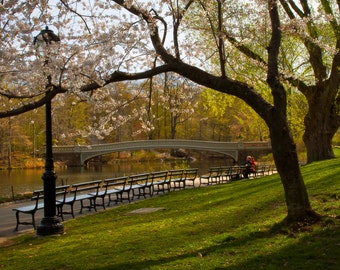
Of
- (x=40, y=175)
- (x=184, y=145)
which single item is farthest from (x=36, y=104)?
(x=184, y=145)

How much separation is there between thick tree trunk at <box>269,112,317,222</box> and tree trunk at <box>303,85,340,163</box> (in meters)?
12.1

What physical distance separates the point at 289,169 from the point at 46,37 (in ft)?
16.6

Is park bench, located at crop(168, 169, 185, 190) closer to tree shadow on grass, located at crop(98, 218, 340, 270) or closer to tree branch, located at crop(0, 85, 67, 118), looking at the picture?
tree branch, located at crop(0, 85, 67, 118)

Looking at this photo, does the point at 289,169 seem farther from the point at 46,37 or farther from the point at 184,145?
the point at 184,145

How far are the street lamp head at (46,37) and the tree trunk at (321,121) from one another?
512 inches

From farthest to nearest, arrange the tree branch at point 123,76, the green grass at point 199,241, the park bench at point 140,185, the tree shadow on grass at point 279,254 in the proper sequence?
the park bench at point 140,185 → the tree branch at point 123,76 → the green grass at point 199,241 → the tree shadow on grass at point 279,254

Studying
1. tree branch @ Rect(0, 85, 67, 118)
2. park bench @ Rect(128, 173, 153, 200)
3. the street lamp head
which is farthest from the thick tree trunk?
park bench @ Rect(128, 173, 153, 200)

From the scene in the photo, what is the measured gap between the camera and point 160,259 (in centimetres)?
616

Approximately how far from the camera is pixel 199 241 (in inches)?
276

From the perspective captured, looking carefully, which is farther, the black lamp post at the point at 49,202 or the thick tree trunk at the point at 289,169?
the black lamp post at the point at 49,202

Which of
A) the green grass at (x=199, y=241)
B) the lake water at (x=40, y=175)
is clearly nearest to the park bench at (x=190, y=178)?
the lake water at (x=40, y=175)

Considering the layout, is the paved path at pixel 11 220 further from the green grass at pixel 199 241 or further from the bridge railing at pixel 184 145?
the bridge railing at pixel 184 145

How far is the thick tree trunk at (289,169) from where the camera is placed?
7.19 meters

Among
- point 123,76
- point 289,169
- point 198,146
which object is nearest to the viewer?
point 289,169
